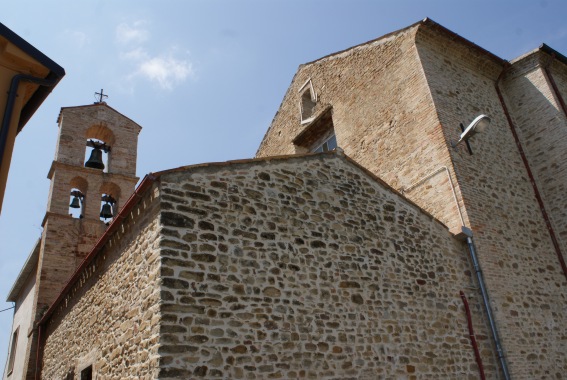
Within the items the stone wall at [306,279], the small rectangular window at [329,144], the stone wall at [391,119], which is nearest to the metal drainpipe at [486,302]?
the stone wall at [306,279]

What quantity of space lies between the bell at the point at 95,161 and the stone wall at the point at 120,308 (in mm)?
5333

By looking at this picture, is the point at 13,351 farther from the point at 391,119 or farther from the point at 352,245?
the point at 391,119

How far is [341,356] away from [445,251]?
121 inches

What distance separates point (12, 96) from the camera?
13.2 feet

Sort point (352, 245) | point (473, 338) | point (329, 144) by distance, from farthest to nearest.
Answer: point (329, 144) → point (473, 338) → point (352, 245)

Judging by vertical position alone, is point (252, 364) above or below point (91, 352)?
below

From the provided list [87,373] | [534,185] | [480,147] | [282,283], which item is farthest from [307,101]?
[87,373]

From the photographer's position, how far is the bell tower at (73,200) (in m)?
11.6

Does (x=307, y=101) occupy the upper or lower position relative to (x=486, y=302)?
upper

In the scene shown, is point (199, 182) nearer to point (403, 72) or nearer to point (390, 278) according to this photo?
point (390, 278)

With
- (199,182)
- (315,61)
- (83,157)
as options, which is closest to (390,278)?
(199,182)

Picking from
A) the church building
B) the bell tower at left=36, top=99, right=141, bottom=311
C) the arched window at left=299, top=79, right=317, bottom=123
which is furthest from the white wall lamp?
the bell tower at left=36, top=99, right=141, bottom=311

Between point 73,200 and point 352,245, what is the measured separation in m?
9.35

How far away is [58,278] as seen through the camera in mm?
11633
